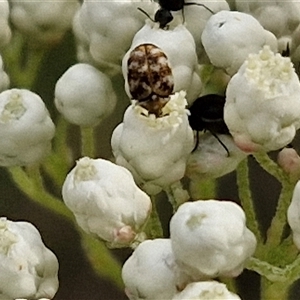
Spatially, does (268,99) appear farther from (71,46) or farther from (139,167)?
(71,46)

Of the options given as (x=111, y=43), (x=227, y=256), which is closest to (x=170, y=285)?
(x=227, y=256)

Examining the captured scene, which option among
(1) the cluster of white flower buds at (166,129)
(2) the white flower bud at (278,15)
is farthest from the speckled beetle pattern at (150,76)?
(2) the white flower bud at (278,15)

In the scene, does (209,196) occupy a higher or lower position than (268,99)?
lower

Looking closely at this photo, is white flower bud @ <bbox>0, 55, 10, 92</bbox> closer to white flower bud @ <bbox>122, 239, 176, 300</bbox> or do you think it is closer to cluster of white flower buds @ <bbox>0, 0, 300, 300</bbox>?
cluster of white flower buds @ <bbox>0, 0, 300, 300</bbox>

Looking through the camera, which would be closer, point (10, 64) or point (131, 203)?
point (131, 203)

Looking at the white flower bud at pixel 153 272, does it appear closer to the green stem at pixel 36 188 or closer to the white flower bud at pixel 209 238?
the white flower bud at pixel 209 238

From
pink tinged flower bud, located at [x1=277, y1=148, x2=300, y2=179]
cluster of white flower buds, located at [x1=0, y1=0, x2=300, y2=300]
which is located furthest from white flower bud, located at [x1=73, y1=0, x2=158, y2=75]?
pink tinged flower bud, located at [x1=277, y1=148, x2=300, y2=179]
